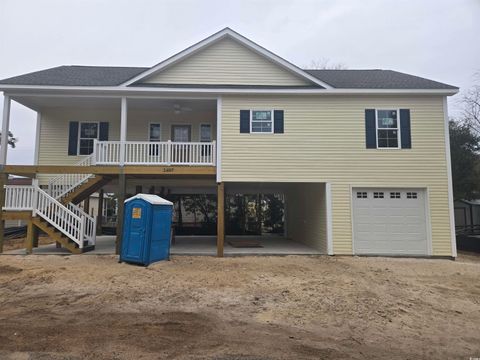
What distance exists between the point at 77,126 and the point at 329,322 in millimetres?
12194

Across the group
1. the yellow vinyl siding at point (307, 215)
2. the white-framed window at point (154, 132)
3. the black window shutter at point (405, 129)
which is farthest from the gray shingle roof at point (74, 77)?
the black window shutter at point (405, 129)

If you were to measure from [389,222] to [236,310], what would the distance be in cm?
790

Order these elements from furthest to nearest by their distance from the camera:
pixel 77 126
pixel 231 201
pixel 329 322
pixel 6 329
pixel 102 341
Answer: pixel 231 201
pixel 77 126
pixel 329 322
pixel 6 329
pixel 102 341

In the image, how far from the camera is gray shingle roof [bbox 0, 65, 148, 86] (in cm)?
1149

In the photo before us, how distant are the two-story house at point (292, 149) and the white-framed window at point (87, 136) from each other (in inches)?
55.9

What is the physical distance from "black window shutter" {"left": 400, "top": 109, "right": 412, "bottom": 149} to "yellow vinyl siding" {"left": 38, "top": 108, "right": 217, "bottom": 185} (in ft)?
23.5

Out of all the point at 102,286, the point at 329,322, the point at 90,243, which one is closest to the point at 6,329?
the point at 102,286

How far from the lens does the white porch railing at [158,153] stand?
11.6m

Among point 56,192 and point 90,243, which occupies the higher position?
point 56,192

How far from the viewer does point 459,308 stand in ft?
20.4

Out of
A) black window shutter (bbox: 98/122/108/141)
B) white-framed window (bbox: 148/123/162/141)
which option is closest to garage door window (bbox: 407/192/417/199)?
white-framed window (bbox: 148/123/162/141)

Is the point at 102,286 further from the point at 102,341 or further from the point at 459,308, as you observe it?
the point at 459,308

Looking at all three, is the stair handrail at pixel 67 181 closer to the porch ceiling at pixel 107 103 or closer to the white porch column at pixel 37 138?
the white porch column at pixel 37 138

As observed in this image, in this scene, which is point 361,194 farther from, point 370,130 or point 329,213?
point 370,130
